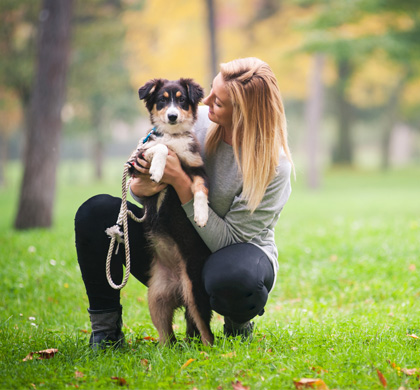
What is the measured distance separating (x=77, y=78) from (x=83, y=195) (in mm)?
4544

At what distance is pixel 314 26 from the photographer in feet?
38.5

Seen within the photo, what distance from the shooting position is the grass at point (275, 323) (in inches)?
103

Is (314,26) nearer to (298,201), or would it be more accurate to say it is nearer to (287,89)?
(298,201)

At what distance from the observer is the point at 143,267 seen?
3.39 metres

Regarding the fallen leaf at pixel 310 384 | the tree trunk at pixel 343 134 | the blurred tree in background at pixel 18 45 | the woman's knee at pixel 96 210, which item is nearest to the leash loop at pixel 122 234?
the woman's knee at pixel 96 210

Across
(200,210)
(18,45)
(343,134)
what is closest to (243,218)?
(200,210)

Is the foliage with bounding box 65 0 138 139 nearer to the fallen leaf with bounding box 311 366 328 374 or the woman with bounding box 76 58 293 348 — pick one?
the woman with bounding box 76 58 293 348

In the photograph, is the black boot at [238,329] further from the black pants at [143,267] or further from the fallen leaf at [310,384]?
the fallen leaf at [310,384]

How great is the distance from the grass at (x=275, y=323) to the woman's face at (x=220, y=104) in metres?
1.31

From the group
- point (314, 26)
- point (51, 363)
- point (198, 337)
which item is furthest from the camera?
point (314, 26)

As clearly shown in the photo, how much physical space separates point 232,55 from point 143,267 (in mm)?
19138

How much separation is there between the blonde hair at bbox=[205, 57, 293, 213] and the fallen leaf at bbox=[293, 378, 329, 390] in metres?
0.98

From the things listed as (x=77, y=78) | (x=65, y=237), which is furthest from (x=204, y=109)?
(x=77, y=78)

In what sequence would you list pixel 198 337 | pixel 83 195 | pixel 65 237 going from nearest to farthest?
1. pixel 198 337
2. pixel 65 237
3. pixel 83 195
